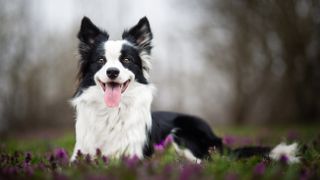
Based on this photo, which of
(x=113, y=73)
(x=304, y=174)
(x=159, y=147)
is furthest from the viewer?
(x=159, y=147)

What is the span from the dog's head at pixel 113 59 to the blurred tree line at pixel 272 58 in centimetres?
1276

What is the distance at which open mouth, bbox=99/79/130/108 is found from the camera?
5688 mm

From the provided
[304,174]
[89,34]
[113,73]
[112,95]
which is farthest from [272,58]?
[304,174]

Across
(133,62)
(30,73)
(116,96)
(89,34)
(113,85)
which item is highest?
(89,34)

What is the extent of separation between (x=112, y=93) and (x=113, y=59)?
0.43 meters

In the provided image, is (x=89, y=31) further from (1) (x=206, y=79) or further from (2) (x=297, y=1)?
(1) (x=206, y=79)

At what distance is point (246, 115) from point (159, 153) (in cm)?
1890

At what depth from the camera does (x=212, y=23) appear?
2239 cm

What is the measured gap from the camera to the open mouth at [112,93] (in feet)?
18.7

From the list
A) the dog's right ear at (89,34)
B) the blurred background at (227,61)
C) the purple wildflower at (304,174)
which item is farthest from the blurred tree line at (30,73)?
the purple wildflower at (304,174)

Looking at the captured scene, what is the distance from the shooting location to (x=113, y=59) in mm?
5785

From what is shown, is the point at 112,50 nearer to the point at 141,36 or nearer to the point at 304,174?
the point at 141,36

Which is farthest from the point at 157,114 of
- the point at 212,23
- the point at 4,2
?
the point at 212,23

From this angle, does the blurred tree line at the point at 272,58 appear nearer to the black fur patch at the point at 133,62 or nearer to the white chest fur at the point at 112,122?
the black fur patch at the point at 133,62
